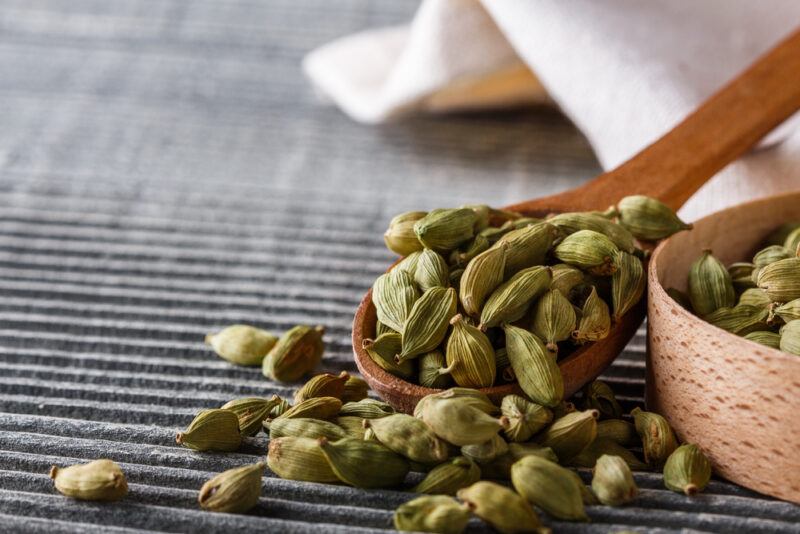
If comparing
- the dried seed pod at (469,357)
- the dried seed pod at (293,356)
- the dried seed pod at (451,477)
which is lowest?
the dried seed pod at (451,477)

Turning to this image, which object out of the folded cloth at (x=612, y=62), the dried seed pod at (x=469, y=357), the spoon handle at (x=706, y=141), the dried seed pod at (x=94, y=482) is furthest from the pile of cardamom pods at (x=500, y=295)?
the folded cloth at (x=612, y=62)

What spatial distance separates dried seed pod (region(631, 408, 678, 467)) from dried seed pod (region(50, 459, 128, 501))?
40 centimetres

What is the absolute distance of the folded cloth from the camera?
113cm

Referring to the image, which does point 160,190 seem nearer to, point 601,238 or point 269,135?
point 269,135

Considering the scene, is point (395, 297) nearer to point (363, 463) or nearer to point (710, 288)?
point (363, 463)

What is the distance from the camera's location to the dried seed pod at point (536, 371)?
71 centimetres

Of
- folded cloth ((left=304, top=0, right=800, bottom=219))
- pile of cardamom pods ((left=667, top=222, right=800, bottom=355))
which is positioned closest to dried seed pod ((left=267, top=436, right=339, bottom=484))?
pile of cardamom pods ((left=667, top=222, right=800, bottom=355))

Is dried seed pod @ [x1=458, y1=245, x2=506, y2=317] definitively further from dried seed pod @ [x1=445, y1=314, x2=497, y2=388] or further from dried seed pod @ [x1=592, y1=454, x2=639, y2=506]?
dried seed pod @ [x1=592, y1=454, x2=639, y2=506]

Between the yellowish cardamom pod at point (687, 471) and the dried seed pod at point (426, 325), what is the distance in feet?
0.66

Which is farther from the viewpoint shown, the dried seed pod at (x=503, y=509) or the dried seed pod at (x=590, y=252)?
the dried seed pod at (x=590, y=252)

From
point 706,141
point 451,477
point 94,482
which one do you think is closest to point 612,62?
point 706,141

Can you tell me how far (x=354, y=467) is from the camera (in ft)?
2.25

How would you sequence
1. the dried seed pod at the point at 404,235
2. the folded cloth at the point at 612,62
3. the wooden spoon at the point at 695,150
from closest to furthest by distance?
the dried seed pod at the point at 404,235 → the wooden spoon at the point at 695,150 → the folded cloth at the point at 612,62

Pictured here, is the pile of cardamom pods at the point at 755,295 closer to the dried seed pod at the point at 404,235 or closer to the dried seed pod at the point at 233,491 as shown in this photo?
the dried seed pod at the point at 404,235
